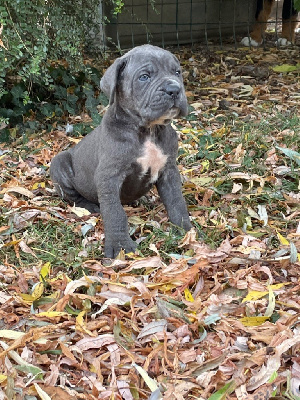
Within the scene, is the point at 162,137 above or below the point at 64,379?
above

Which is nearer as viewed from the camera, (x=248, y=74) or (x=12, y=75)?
(x=12, y=75)

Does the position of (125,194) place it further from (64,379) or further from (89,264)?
(64,379)

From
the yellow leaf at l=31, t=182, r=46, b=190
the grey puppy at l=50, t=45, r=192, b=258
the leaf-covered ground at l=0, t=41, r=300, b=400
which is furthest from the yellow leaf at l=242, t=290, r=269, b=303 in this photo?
the yellow leaf at l=31, t=182, r=46, b=190

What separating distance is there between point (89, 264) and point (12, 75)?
12.4ft

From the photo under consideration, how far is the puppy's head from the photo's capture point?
10.8ft

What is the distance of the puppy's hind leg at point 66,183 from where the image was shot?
4406mm

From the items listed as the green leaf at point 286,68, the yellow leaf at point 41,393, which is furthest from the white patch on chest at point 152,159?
the green leaf at point 286,68

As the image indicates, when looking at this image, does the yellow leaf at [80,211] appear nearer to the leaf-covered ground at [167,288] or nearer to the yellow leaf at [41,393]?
the leaf-covered ground at [167,288]

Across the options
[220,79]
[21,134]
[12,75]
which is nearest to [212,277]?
[21,134]

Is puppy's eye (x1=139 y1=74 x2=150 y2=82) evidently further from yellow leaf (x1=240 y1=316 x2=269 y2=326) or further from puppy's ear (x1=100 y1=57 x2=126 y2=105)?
yellow leaf (x1=240 y1=316 x2=269 y2=326)

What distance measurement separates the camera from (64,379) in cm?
254

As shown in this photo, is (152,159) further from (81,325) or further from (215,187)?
(81,325)

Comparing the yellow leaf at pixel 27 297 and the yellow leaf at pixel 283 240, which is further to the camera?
the yellow leaf at pixel 283 240

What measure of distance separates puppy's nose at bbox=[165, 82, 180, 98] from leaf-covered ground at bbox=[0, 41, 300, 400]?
3.02ft
